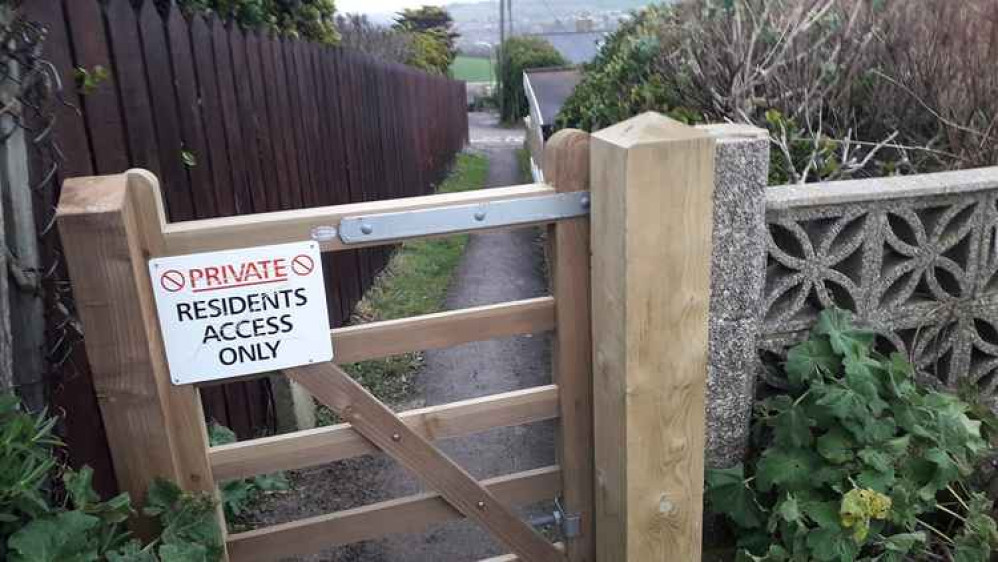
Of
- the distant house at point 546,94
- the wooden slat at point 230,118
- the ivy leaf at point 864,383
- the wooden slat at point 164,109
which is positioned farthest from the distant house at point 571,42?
the ivy leaf at point 864,383

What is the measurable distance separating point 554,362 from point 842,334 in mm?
1160

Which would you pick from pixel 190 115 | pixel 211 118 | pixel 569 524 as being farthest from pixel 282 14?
pixel 569 524

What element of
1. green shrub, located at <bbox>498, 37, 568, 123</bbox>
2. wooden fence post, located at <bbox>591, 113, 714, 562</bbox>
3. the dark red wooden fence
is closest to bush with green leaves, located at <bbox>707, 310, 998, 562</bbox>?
wooden fence post, located at <bbox>591, 113, 714, 562</bbox>

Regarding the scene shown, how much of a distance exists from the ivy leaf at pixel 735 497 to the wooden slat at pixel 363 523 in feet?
2.03

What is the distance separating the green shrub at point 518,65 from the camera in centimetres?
3981

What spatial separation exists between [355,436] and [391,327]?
347 mm

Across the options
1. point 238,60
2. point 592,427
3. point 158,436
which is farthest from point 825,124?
point 158,436

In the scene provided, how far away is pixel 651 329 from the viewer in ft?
6.77

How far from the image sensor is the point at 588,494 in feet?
8.11

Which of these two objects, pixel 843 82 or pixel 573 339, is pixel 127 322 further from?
pixel 843 82

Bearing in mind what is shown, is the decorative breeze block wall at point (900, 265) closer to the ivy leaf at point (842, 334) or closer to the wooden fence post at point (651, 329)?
the ivy leaf at point (842, 334)

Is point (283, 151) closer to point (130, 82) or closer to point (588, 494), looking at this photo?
point (130, 82)

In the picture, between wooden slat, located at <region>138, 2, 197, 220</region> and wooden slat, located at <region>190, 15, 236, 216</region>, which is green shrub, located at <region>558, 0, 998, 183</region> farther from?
wooden slat, located at <region>138, 2, 197, 220</region>

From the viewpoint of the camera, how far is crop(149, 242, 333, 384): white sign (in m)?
1.94
